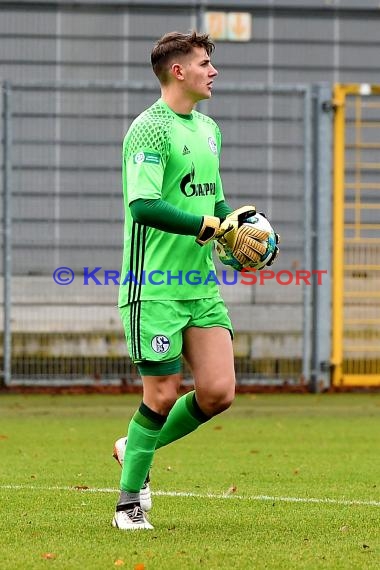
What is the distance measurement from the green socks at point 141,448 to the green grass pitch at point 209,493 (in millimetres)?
229

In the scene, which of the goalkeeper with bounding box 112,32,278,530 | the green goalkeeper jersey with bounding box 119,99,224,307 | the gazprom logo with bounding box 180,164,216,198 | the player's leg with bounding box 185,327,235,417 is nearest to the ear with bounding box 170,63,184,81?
the goalkeeper with bounding box 112,32,278,530

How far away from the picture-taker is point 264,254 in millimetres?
6434

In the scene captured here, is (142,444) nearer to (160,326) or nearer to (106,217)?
(160,326)

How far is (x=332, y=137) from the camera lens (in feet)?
48.9

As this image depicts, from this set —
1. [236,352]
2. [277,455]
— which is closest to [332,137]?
[236,352]

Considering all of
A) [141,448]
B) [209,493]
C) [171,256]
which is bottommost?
[209,493]

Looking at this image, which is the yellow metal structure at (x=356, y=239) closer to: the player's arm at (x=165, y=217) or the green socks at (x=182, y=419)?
the green socks at (x=182, y=419)

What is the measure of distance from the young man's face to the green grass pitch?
1.94 metres

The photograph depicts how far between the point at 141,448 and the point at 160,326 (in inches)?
21.9

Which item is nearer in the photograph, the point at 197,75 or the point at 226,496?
the point at 197,75

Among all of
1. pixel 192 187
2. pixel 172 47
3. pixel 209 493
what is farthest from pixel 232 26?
pixel 192 187

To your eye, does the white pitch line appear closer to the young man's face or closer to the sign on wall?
the young man's face

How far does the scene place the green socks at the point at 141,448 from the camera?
636 centimetres

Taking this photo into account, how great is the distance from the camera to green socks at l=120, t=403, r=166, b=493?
250 inches
